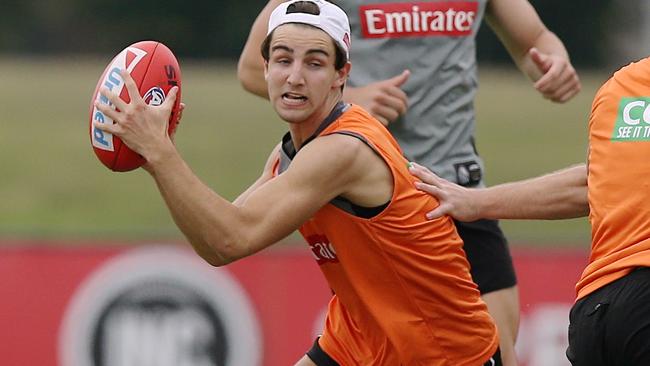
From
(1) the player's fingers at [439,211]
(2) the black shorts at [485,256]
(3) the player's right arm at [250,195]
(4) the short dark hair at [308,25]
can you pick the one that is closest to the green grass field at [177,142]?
(2) the black shorts at [485,256]

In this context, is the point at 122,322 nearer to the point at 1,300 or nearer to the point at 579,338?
the point at 1,300

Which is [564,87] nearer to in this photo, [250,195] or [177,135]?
[250,195]

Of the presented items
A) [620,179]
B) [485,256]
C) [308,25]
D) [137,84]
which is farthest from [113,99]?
[485,256]

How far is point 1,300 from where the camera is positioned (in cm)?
979

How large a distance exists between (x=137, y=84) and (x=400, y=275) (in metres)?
1.17

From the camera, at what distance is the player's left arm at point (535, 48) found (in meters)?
6.55

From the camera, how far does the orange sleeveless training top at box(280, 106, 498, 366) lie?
5531 mm

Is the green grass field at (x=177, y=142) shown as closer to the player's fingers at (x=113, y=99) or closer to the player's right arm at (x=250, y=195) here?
the player's right arm at (x=250, y=195)

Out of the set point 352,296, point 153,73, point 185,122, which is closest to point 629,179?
point 352,296

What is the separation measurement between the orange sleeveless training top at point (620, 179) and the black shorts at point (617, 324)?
46 millimetres

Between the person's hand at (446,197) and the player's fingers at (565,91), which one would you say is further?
the player's fingers at (565,91)

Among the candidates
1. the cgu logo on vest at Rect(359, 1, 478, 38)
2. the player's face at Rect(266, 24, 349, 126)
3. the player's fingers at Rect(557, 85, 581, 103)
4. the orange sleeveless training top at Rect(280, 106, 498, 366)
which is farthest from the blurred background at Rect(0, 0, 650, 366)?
the player's face at Rect(266, 24, 349, 126)

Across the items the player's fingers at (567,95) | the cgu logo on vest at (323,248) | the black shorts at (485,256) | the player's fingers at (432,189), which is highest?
the player's fingers at (567,95)

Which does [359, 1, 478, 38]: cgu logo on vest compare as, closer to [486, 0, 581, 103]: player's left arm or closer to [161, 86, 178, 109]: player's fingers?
[486, 0, 581, 103]: player's left arm
